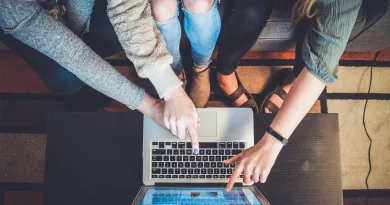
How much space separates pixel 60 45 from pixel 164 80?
0.26m

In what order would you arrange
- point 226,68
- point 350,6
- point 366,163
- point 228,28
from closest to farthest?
point 350,6 < point 228,28 < point 226,68 < point 366,163

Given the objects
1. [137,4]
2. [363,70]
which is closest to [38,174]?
[137,4]

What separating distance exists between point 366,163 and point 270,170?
2.51 ft

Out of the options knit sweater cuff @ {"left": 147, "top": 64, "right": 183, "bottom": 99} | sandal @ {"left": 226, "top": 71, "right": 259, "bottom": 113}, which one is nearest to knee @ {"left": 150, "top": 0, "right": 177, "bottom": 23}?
knit sweater cuff @ {"left": 147, "top": 64, "right": 183, "bottom": 99}

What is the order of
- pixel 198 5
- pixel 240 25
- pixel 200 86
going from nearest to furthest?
pixel 198 5, pixel 240 25, pixel 200 86

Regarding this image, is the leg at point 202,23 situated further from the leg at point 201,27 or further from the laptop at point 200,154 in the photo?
the laptop at point 200,154

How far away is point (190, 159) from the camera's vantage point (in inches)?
32.2

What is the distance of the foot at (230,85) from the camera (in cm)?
127

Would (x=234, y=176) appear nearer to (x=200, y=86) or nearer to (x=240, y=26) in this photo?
(x=240, y=26)

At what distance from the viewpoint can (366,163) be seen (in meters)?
1.33

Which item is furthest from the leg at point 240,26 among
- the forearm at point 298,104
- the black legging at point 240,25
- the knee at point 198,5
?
the forearm at point 298,104

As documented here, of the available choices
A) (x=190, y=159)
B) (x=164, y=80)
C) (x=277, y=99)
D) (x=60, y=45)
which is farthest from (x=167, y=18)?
(x=277, y=99)

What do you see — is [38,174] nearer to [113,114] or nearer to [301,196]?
[113,114]

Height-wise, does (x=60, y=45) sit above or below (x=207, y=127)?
above
